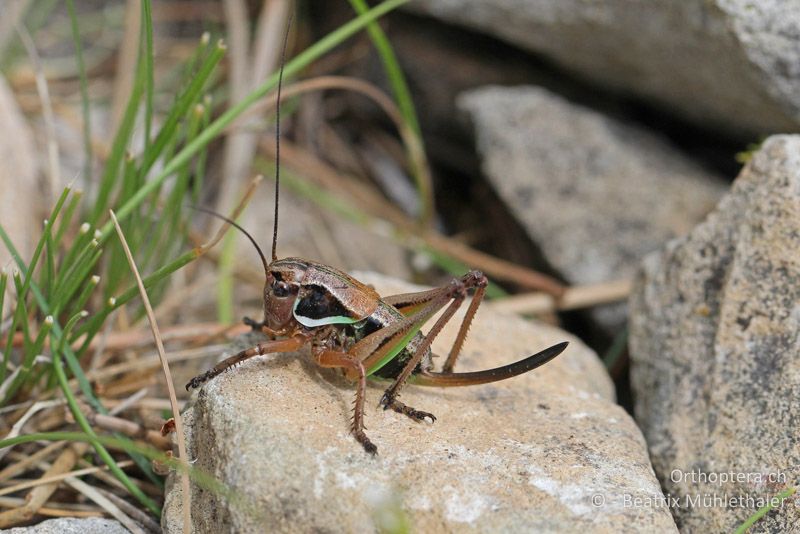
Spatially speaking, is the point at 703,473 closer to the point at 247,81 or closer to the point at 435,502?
the point at 435,502

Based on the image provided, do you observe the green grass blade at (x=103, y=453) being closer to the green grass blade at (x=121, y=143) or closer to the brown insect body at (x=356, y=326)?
the brown insect body at (x=356, y=326)

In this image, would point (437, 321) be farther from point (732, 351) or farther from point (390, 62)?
point (390, 62)

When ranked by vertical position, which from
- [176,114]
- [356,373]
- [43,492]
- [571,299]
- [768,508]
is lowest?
[43,492]

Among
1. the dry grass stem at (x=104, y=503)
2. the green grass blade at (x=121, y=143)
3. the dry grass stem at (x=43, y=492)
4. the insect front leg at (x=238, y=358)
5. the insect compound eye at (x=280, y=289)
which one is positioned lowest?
the dry grass stem at (x=43, y=492)

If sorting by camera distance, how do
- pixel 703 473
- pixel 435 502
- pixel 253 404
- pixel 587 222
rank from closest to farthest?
pixel 435 502 → pixel 253 404 → pixel 703 473 → pixel 587 222

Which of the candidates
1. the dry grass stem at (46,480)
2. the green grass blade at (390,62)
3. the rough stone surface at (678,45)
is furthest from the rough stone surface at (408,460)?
the green grass blade at (390,62)

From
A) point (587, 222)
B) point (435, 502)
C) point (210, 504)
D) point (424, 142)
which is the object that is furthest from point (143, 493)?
point (424, 142)

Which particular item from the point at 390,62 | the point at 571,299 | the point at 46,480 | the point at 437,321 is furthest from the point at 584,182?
the point at 46,480
